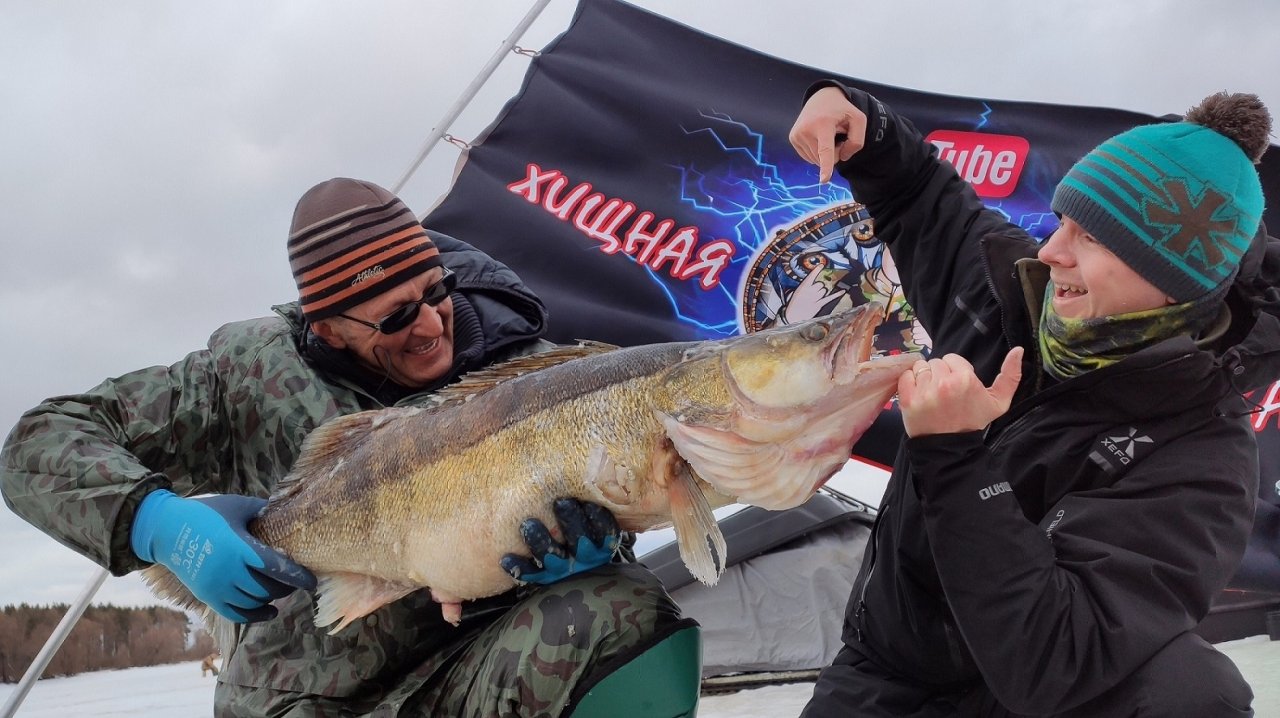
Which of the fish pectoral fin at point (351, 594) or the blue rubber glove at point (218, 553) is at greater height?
the blue rubber glove at point (218, 553)

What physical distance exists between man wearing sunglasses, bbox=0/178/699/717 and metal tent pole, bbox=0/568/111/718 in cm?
Answer: 110

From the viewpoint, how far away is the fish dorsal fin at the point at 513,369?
6.48 ft

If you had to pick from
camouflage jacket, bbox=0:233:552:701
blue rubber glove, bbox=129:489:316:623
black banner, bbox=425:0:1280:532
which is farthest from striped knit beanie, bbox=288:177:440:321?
black banner, bbox=425:0:1280:532

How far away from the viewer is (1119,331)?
1.74 meters

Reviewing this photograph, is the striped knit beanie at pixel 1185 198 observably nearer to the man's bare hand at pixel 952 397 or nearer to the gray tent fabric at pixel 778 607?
the man's bare hand at pixel 952 397

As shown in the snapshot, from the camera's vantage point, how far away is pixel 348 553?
197 centimetres

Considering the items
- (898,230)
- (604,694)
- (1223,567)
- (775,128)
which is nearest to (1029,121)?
(775,128)

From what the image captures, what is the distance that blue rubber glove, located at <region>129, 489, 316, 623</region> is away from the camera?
75.0 inches

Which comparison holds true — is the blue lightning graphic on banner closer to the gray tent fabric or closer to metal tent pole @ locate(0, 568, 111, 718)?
the gray tent fabric

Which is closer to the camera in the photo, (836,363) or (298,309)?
(836,363)

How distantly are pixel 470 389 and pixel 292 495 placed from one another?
457 mm

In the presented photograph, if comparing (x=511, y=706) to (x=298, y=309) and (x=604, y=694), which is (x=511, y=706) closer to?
(x=604, y=694)

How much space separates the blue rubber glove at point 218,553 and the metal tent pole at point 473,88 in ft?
6.67

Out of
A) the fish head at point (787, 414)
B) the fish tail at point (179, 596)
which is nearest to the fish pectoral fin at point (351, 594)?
the fish tail at point (179, 596)
